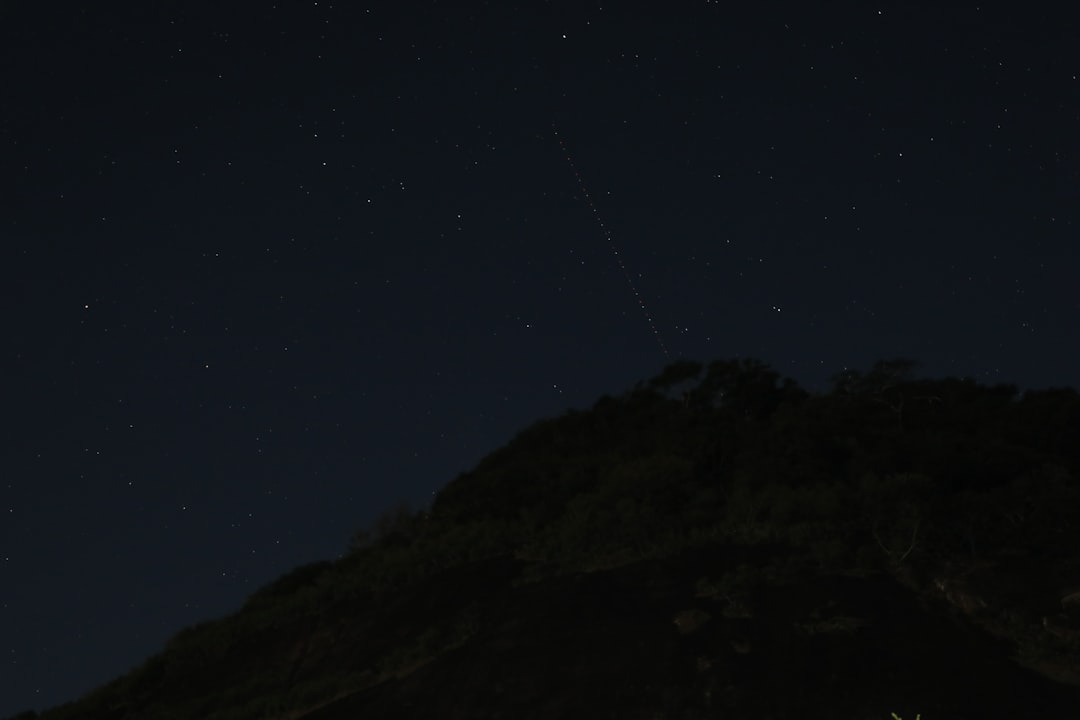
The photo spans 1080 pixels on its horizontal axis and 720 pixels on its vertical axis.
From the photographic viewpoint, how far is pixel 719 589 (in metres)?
22.6

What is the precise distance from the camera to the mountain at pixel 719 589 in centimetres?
1873

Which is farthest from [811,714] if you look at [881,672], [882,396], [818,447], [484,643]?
[882,396]

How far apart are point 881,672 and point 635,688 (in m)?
4.37

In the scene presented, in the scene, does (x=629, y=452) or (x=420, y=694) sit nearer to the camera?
(x=420, y=694)

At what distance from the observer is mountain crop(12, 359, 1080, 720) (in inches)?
738

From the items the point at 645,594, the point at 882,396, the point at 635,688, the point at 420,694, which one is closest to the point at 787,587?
the point at 645,594

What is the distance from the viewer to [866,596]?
21.2 m

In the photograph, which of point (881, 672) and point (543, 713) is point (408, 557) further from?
point (881, 672)

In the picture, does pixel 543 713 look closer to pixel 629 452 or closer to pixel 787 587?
pixel 787 587

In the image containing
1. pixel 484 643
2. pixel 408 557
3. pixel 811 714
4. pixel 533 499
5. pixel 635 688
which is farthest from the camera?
pixel 533 499

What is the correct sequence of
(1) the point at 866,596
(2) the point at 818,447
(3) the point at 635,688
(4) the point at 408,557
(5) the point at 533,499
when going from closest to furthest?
(3) the point at 635,688 → (1) the point at 866,596 → (2) the point at 818,447 → (4) the point at 408,557 → (5) the point at 533,499

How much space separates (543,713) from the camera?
19.4 m

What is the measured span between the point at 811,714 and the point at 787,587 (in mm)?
4998

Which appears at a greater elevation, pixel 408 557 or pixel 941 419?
pixel 408 557
